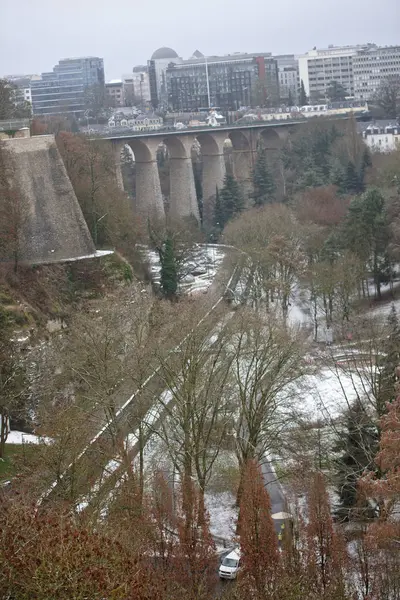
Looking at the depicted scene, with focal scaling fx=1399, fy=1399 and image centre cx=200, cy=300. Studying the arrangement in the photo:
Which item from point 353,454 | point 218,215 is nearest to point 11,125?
point 218,215

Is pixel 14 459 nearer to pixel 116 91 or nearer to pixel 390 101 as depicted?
pixel 390 101

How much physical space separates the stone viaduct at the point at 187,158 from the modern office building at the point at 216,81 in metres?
54.2

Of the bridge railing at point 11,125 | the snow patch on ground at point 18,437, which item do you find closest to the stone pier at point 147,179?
the bridge railing at point 11,125

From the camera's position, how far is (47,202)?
126 feet

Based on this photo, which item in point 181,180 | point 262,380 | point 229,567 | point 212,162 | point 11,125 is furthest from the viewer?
point 212,162

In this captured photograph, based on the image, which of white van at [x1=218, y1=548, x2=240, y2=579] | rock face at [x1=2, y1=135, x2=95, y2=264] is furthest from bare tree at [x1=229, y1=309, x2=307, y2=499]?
rock face at [x1=2, y1=135, x2=95, y2=264]

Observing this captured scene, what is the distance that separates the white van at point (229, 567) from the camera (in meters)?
19.2

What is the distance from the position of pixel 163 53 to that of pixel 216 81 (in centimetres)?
2223

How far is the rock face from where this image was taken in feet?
122

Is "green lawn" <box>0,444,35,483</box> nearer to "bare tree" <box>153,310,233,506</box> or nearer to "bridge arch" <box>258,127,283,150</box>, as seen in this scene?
"bare tree" <box>153,310,233,506</box>

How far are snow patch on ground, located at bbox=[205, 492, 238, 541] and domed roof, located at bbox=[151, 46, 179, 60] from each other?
129m

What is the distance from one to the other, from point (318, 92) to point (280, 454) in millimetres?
98939

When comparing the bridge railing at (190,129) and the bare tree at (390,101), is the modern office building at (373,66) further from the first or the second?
the bridge railing at (190,129)

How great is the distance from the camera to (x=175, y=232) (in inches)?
1823
